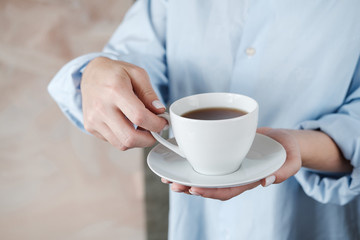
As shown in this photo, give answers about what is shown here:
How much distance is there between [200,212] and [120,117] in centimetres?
41

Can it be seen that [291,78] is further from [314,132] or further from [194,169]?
[194,169]

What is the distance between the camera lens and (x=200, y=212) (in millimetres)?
879

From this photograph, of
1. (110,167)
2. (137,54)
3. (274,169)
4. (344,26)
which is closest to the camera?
(274,169)

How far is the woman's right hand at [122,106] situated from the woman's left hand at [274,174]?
0.29ft

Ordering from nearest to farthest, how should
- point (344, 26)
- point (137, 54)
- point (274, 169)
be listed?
point (274, 169) → point (344, 26) → point (137, 54)

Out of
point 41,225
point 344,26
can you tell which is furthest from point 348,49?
point 41,225

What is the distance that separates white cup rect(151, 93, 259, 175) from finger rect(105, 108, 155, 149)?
0.03m

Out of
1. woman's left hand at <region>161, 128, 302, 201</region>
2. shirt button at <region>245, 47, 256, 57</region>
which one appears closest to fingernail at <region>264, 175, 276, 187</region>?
woman's left hand at <region>161, 128, 302, 201</region>

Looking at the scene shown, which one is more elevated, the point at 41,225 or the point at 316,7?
the point at 316,7

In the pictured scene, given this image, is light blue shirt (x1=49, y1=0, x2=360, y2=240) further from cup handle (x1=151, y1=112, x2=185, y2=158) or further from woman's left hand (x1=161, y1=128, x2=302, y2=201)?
cup handle (x1=151, y1=112, x2=185, y2=158)

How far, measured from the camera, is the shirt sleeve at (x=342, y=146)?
675mm

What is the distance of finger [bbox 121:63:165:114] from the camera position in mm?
576

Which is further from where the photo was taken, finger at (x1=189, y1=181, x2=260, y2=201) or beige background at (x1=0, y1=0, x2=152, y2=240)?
beige background at (x1=0, y1=0, x2=152, y2=240)

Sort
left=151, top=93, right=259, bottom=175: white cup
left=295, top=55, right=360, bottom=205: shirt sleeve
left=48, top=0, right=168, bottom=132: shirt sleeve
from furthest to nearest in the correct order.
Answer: left=48, top=0, right=168, bottom=132: shirt sleeve < left=295, top=55, right=360, bottom=205: shirt sleeve < left=151, top=93, right=259, bottom=175: white cup
